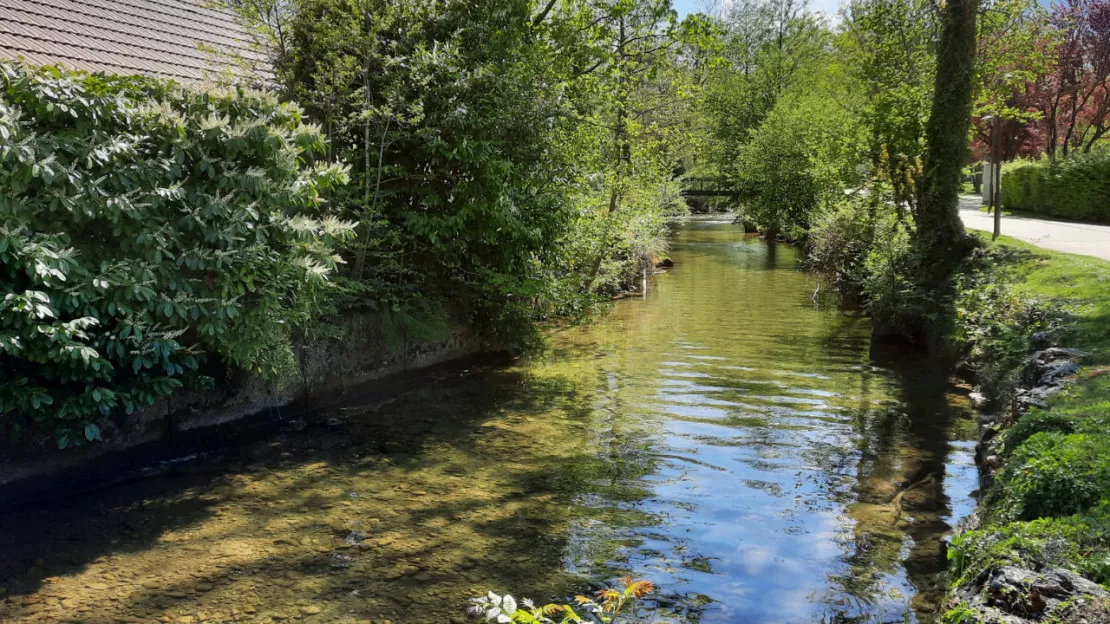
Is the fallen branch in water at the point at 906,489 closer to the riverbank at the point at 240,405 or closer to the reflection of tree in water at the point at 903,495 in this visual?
the reflection of tree in water at the point at 903,495

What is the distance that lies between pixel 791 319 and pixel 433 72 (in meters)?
9.18

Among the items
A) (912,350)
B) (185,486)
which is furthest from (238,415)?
(912,350)

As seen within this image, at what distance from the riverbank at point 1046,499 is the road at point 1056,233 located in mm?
6935

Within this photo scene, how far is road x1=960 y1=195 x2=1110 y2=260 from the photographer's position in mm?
14210

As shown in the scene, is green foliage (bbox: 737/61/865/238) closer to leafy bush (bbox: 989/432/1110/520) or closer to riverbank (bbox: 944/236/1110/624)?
riverbank (bbox: 944/236/1110/624)

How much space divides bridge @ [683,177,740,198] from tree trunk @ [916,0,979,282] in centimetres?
2447

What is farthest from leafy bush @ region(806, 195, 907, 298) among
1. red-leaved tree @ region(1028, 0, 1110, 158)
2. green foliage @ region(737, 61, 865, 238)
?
red-leaved tree @ region(1028, 0, 1110, 158)

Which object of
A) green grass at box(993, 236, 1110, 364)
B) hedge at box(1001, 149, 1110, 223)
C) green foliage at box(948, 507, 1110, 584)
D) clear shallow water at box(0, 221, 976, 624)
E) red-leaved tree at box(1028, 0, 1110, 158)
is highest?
red-leaved tree at box(1028, 0, 1110, 158)

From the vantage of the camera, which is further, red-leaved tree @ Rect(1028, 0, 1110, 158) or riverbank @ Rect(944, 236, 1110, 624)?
red-leaved tree @ Rect(1028, 0, 1110, 158)

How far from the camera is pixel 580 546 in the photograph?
5.68m

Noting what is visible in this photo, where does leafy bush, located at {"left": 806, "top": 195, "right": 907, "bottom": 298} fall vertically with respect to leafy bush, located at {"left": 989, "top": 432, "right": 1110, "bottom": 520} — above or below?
above

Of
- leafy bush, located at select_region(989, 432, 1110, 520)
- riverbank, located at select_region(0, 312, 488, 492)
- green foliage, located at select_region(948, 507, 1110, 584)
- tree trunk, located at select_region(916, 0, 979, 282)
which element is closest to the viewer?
green foliage, located at select_region(948, 507, 1110, 584)

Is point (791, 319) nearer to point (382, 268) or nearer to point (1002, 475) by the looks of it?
point (382, 268)

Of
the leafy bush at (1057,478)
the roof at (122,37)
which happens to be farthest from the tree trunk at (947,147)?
the roof at (122,37)
